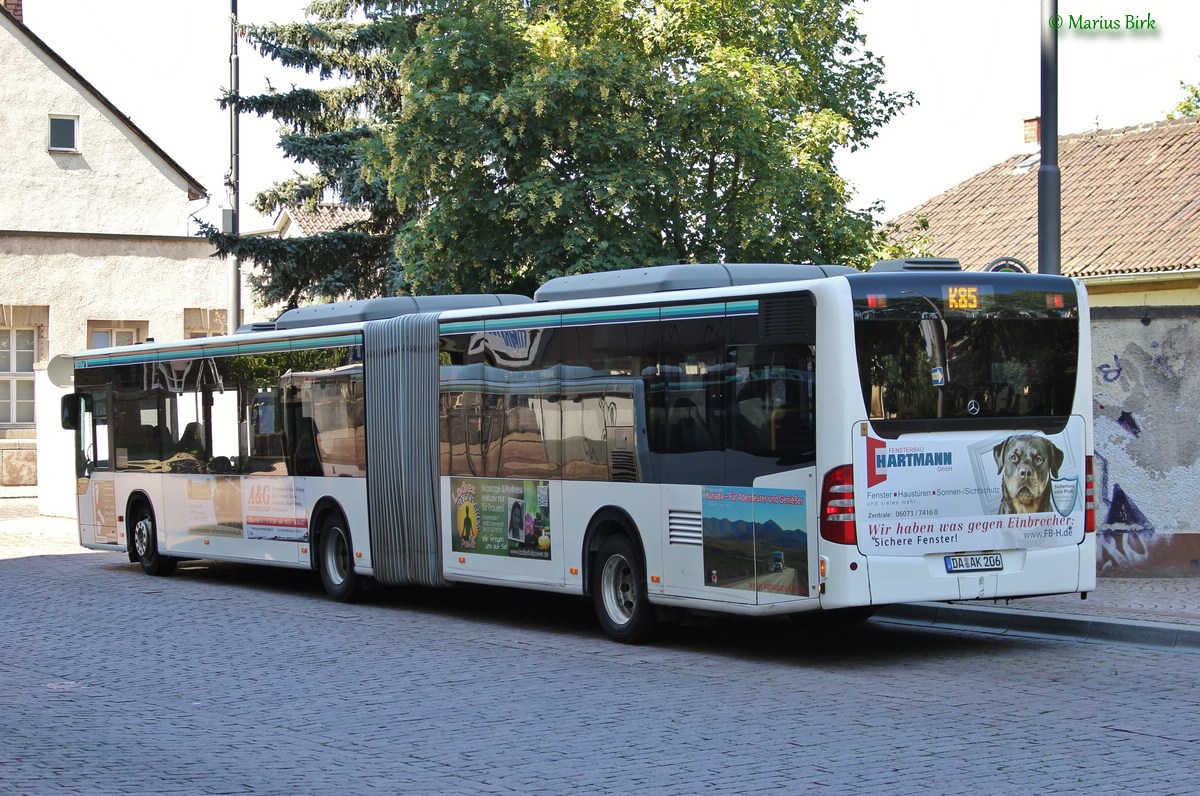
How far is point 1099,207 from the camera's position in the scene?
31703mm

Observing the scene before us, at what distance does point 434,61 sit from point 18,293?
833 inches

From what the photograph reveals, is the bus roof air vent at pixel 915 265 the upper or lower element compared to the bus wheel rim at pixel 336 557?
upper

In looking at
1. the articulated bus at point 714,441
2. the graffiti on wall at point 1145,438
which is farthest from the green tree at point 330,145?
the graffiti on wall at point 1145,438

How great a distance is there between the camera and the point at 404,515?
15.9 m

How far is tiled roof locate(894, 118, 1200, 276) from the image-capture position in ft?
94.2

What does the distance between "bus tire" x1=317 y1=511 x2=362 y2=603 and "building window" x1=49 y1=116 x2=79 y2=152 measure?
27.9m

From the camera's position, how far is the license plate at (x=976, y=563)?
11336 mm

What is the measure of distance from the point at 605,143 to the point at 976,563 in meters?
10.6

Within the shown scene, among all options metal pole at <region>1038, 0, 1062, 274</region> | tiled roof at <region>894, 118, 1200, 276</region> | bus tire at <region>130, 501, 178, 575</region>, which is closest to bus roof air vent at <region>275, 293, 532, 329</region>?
bus tire at <region>130, 501, 178, 575</region>

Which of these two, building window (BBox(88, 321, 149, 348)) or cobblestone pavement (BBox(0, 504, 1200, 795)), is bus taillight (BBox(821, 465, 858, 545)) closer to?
cobblestone pavement (BBox(0, 504, 1200, 795))

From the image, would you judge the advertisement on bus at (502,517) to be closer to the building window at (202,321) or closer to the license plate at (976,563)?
the license plate at (976,563)

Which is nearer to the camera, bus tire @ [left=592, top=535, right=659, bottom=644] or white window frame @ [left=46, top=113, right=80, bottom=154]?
bus tire @ [left=592, top=535, right=659, bottom=644]

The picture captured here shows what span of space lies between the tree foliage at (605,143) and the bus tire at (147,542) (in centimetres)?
488

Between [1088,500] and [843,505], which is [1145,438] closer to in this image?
[1088,500]
